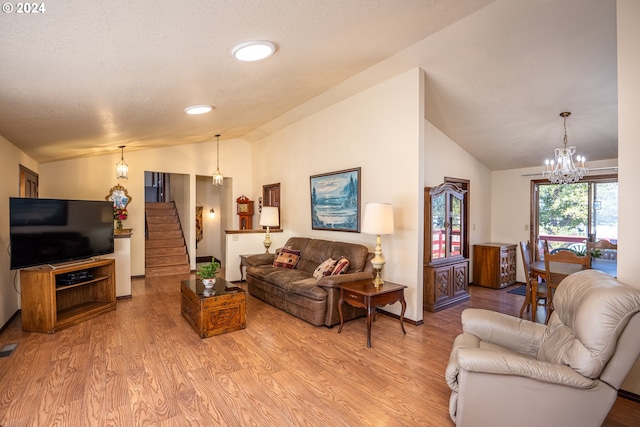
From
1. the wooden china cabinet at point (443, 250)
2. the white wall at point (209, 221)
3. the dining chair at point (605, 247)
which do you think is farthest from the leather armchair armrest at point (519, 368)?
the white wall at point (209, 221)

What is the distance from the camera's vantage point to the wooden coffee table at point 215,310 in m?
3.42

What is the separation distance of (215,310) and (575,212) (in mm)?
6066

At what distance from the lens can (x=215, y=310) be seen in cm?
347

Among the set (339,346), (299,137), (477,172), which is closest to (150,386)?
(339,346)

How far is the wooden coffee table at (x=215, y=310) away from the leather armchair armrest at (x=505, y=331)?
2.40 meters

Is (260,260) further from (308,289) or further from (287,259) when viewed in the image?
(308,289)

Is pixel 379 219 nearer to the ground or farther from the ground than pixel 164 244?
farther from the ground

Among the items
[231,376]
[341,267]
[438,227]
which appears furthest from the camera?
[438,227]

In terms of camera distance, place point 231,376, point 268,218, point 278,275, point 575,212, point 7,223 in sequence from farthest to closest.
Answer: point 268,218, point 575,212, point 278,275, point 7,223, point 231,376

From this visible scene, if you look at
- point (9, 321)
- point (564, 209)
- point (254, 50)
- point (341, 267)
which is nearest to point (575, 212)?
point (564, 209)

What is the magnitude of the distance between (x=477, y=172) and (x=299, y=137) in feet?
11.5

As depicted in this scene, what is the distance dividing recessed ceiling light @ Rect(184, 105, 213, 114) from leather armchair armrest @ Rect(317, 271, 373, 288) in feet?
8.30

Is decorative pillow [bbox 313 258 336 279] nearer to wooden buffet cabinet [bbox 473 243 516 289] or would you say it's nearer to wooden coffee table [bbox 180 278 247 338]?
wooden coffee table [bbox 180 278 247 338]

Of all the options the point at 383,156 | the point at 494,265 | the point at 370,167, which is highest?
the point at 383,156
